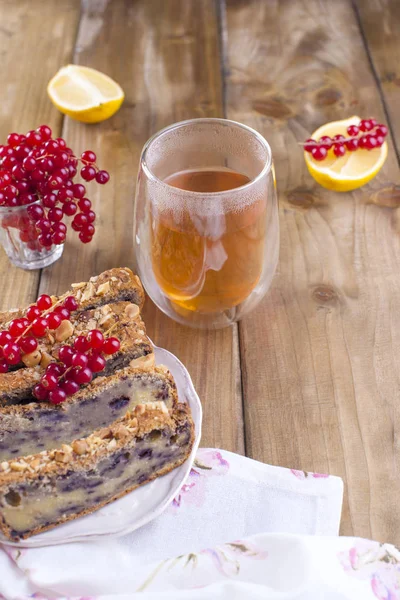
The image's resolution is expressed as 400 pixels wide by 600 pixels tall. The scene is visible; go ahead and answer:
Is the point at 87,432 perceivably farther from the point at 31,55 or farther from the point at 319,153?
the point at 31,55

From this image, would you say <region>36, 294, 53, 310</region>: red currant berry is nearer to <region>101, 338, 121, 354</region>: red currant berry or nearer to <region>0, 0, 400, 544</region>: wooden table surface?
<region>101, 338, 121, 354</region>: red currant berry

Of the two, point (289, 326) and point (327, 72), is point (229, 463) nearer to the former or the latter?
point (289, 326)

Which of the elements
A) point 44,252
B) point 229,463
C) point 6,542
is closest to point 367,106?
point 44,252

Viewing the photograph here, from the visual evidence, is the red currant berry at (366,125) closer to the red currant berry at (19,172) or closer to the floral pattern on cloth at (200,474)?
the red currant berry at (19,172)

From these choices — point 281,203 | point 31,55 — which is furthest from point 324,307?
point 31,55

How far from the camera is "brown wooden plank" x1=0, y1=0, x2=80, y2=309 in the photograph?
234 cm

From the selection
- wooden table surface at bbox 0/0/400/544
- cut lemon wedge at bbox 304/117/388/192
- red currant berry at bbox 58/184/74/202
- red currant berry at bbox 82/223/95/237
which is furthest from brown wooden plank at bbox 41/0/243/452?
cut lemon wedge at bbox 304/117/388/192

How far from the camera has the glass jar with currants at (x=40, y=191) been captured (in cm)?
170

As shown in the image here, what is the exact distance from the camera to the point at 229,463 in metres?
1.45

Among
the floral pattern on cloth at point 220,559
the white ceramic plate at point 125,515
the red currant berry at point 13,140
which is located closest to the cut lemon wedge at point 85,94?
the red currant berry at point 13,140

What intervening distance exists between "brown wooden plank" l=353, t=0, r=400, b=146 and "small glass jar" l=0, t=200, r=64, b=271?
109cm

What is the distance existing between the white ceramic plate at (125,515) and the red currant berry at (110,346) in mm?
218

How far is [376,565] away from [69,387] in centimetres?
64

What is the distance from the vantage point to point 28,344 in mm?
1435
